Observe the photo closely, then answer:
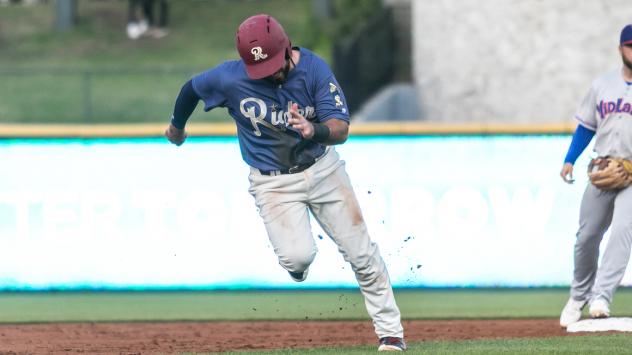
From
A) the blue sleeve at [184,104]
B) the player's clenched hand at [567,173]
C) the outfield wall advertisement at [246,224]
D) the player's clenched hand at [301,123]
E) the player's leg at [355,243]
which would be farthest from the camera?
the outfield wall advertisement at [246,224]

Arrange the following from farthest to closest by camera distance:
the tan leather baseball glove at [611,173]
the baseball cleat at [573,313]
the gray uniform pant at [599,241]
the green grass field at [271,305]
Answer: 1. the green grass field at [271,305]
2. the baseball cleat at [573,313]
3. the gray uniform pant at [599,241]
4. the tan leather baseball glove at [611,173]

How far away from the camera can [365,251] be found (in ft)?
25.8

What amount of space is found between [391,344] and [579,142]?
8.20 feet

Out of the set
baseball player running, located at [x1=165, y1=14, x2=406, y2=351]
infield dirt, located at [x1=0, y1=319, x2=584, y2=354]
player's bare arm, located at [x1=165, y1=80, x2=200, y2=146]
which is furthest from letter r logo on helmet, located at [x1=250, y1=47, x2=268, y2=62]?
infield dirt, located at [x1=0, y1=319, x2=584, y2=354]

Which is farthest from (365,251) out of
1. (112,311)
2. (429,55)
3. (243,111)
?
(429,55)

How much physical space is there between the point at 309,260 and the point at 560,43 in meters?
10.8

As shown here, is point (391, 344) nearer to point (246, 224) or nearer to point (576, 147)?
point (576, 147)

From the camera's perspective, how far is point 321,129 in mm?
7359

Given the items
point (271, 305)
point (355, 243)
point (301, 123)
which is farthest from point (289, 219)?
point (271, 305)

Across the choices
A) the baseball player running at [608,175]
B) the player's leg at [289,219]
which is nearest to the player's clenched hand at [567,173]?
the baseball player running at [608,175]

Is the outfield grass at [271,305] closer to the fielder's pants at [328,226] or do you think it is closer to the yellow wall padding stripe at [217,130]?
the yellow wall padding stripe at [217,130]

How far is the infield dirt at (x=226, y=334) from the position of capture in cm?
901

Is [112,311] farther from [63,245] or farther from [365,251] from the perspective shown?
[365,251]

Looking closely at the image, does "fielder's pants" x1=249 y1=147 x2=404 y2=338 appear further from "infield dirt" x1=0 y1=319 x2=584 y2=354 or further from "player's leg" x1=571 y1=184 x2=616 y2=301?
"player's leg" x1=571 y1=184 x2=616 y2=301
